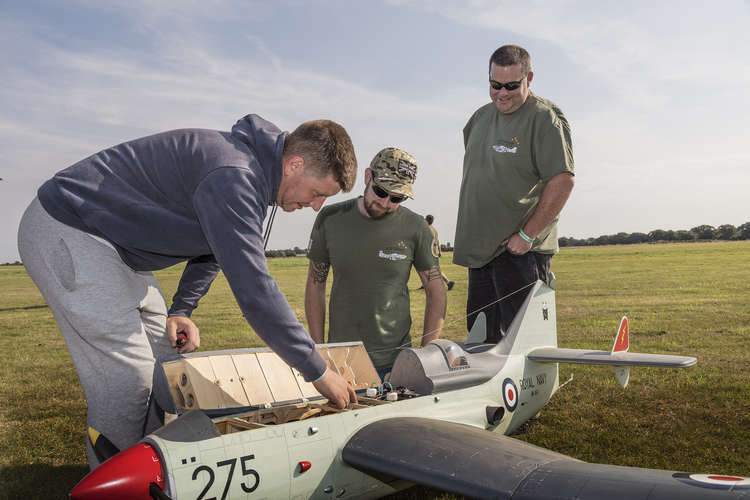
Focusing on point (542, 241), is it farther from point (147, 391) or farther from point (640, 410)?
point (147, 391)

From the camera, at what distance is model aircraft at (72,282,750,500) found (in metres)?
3.12

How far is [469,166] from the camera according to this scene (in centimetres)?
639

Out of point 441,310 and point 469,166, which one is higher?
point 469,166

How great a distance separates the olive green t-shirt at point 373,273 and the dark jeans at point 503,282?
2.45ft

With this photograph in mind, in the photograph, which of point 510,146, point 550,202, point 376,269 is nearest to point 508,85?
point 510,146

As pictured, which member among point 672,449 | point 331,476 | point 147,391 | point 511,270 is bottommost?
point 672,449

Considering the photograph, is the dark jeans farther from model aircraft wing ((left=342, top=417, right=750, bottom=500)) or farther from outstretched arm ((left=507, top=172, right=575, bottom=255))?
model aircraft wing ((left=342, top=417, right=750, bottom=500))

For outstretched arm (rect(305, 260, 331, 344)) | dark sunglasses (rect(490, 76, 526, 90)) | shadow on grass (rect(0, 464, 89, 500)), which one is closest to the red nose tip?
shadow on grass (rect(0, 464, 89, 500))

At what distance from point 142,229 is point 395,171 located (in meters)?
2.57

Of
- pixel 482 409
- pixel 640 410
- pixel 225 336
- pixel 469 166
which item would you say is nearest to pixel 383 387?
pixel 482 409

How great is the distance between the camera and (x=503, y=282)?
6.04 metres

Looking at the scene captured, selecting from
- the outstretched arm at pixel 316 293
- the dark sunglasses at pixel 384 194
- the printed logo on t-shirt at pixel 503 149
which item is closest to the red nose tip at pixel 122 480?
the outstretched arm at pixel 316 293

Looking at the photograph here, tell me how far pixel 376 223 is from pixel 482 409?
2.06m

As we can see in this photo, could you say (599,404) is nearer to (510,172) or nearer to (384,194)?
(510,172)
